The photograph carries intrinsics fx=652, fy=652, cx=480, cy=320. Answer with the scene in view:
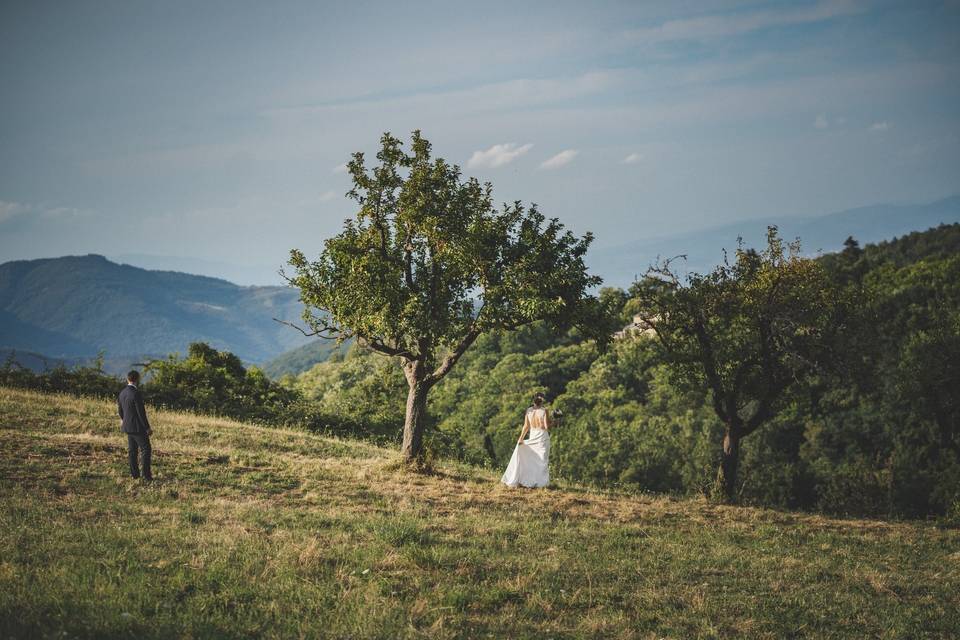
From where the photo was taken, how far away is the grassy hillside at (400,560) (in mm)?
7941

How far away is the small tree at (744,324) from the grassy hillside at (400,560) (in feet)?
17.2

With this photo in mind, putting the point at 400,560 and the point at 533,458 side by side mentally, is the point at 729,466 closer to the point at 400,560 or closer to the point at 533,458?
the point at 533,458

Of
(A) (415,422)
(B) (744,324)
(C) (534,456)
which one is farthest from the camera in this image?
(B) (744,324)

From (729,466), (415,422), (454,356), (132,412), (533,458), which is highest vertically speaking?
(454,356)

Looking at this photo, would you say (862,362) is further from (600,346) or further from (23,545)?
(23,545)

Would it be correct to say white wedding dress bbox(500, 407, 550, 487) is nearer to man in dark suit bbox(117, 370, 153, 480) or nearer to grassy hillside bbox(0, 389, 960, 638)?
grassy hillside bbox(0, 389, 960, 638)

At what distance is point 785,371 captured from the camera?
22.1 m

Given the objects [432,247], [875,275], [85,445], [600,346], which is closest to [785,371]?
[600,346]

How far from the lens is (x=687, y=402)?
196 feet

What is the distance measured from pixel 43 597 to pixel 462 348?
12.5 meters

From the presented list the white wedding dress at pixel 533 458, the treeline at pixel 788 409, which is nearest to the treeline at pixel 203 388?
the treeline at pixel 788 409

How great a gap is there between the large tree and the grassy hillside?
164 inches

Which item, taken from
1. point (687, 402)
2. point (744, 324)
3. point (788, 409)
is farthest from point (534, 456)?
point (687, 402)

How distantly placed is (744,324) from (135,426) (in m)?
18.2
